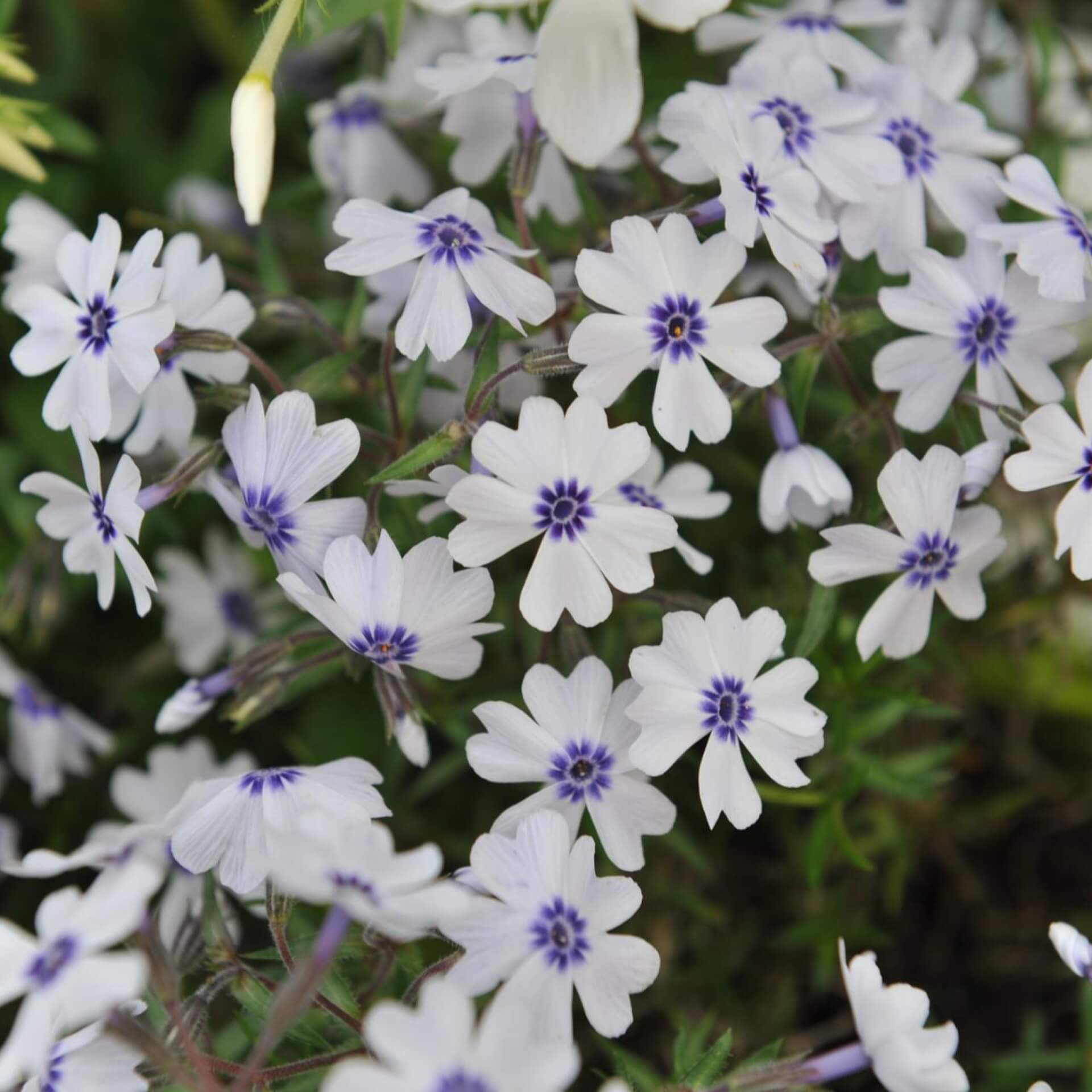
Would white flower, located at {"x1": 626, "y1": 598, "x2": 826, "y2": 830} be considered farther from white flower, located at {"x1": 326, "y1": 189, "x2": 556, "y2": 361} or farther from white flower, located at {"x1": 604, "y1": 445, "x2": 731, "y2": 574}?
white flower, located at {"x1": 326, "y1": 189, "x2": 556, "y2": 361}

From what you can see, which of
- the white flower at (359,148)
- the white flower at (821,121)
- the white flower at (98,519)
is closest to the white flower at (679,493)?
the white flower at (821,121)

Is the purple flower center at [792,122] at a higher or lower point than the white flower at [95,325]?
higher

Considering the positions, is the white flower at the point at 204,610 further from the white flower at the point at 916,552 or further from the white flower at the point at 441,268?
the white flower at the point at 916,552

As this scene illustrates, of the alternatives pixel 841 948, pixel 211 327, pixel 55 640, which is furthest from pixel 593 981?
pixel 55 640

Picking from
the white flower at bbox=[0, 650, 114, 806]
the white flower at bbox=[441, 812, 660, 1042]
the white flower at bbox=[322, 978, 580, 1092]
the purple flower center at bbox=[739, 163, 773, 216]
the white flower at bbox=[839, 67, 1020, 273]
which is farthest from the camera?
the white flower at bbox=[0, 650, 114, 806]

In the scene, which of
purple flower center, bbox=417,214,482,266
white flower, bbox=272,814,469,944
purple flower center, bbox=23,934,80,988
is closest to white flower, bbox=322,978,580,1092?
white flower, bbox=272,814,469,944

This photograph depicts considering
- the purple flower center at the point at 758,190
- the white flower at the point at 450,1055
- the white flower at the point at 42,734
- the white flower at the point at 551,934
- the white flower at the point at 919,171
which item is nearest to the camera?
the white flower at the point at 450,1055

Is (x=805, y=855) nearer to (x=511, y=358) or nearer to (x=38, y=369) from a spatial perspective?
(x=511, y=358)
